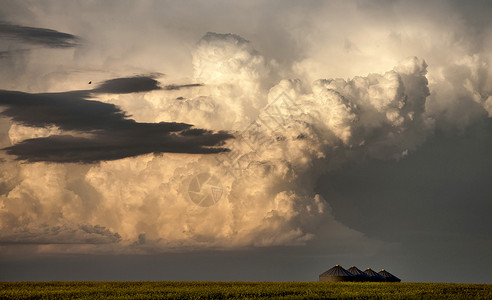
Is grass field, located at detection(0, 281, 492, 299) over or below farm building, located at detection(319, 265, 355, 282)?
below

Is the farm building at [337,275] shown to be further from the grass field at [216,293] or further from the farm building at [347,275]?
the grass field at [216,293]

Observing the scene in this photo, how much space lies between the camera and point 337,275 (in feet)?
483

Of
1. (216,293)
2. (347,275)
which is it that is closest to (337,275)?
(347,275)

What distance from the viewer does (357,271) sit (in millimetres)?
153250

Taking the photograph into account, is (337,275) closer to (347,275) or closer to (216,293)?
(347,275)

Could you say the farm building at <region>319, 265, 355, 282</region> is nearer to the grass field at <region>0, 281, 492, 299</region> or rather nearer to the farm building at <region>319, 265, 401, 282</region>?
the farm building at <region>319, 265, 401, 282</region>

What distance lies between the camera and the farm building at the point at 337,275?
5778 inches

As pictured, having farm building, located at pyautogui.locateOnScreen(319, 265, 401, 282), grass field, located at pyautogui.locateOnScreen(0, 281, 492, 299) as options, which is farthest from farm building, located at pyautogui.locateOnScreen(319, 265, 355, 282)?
grass field, located at pyautogui.locateOnScreen(0, 281, 492, 299)

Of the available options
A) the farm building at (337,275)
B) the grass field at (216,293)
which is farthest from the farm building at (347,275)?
the grass field at (216,293)

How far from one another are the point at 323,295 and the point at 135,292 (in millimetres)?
29047

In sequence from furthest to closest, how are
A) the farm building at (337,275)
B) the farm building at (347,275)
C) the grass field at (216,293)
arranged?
the farm building at (347,275) → the farm building at (337,275) → the grass field at (216,293)

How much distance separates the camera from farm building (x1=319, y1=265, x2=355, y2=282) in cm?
14675

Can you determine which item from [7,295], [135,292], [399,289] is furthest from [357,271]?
[7,295]

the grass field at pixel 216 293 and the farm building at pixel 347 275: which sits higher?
the farm building at pixel 347 275
